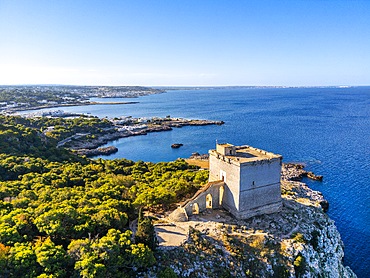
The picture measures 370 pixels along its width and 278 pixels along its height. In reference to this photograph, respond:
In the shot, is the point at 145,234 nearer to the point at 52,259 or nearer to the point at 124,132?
the point at 52,259

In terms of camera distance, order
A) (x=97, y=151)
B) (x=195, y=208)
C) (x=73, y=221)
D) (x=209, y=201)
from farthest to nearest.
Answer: (x=97, y=151)
(x=209, y=201)
(x=195, y=208)
(x=73, y=221)

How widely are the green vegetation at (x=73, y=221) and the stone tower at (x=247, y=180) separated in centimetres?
526

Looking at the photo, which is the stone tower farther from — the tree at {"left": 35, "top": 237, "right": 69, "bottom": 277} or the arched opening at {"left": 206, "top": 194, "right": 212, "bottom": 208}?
the tree at {"left": 35, "top": 237, "right": 69, "bottom": 277}

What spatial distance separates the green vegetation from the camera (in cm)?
1794

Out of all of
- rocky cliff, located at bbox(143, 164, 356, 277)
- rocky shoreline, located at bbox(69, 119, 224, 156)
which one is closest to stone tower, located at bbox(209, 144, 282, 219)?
rocky cliff, located at bbox(143, 164, 356, 277)

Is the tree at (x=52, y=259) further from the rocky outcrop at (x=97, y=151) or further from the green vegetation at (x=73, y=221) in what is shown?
the rocky outcrop at (x=97, y=151)

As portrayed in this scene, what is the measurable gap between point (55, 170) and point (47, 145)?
17.1 meters

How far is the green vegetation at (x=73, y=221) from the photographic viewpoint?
58.9 feet

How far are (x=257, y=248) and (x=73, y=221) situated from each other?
14916 millimetres

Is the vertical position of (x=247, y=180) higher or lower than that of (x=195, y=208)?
higher

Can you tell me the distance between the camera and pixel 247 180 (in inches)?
1074

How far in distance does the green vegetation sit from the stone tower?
5.26m

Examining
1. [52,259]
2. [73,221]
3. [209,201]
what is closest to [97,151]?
[209,201]

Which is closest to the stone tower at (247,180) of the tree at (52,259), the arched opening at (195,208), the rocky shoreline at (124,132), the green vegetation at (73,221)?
the arched opening at (195,208)
